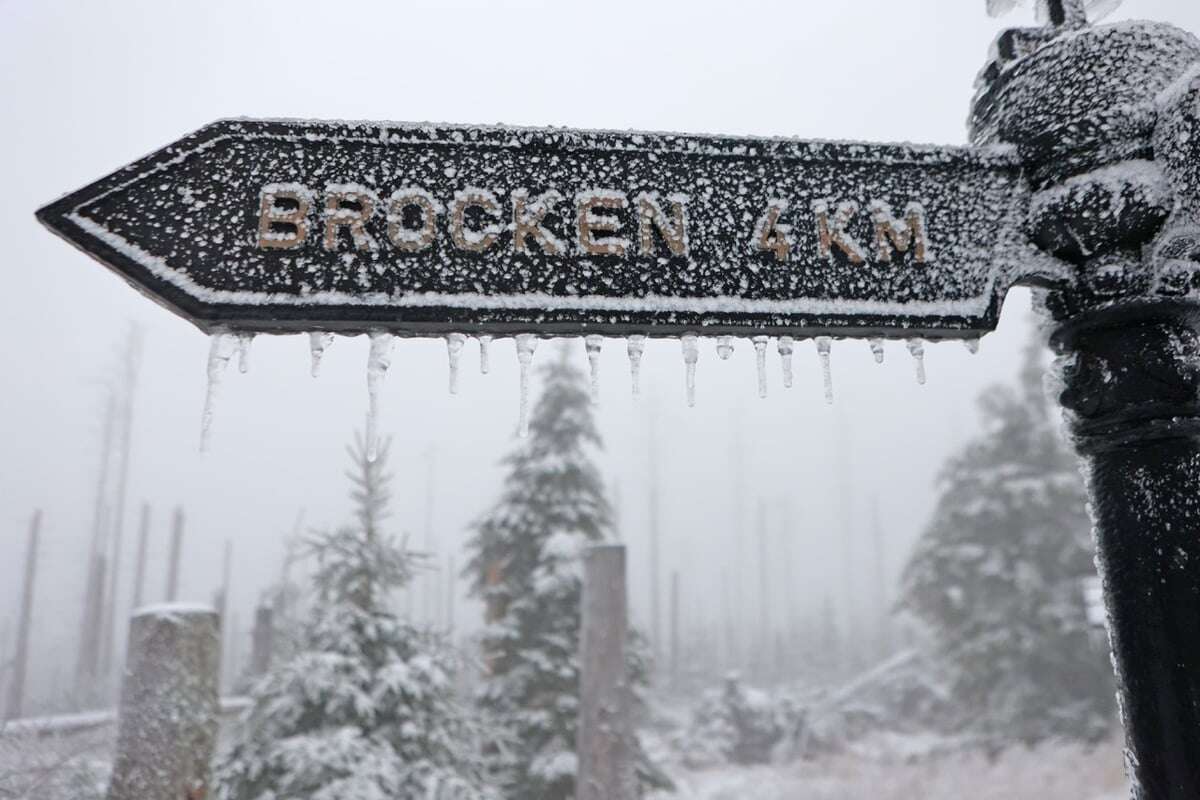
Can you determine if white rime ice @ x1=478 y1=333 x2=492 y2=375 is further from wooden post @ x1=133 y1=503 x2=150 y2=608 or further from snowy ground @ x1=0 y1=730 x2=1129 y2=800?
wooden post @ x1=133 y1=503 x2=150 y2=608

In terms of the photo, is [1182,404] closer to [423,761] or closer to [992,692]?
[423,761]

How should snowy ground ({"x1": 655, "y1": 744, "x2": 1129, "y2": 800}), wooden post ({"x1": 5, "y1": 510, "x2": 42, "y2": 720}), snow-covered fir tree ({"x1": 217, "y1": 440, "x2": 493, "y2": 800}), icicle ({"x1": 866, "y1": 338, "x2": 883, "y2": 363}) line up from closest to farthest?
icicle ({"x1": 866, "y1": 338, "x2": 883, "y2": 363}) → snow-covered fir tree ({"x1": 217, "y1": 440, "x2": 493, "y2": 800}) → snowy ground ({"x1": 655, "y1": 744, "x2": 1129, "y2": 800}) → wooden post ({"x1": 5, "y1": 510, "x2": 42, "y2": 720})

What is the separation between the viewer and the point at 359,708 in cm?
535

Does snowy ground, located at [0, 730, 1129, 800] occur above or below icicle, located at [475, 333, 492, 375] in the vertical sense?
below

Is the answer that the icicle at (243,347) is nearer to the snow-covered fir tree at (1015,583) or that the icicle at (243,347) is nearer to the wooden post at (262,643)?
the wooden post at (262,643)

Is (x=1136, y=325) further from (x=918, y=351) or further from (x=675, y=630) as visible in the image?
(x=675, y=630)

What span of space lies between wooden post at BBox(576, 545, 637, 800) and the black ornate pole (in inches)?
230

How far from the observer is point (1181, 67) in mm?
1563

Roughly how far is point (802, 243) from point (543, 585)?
9.05 metres

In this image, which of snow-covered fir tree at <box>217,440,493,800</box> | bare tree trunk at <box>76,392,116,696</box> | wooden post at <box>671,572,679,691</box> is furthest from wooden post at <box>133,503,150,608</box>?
snow-covered fir tree at <box>217,440,493,800</box>

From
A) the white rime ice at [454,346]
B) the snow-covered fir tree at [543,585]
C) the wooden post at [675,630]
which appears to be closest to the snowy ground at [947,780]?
the snow-covered fir tree at [543,585]

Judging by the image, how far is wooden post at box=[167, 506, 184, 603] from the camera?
31531 millimetres

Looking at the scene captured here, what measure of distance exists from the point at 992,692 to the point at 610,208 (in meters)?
16.7

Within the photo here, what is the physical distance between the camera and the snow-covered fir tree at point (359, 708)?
16.5ft
